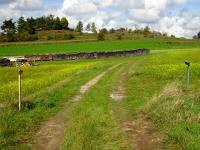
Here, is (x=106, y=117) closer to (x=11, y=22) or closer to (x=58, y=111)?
(x=58, y=111)

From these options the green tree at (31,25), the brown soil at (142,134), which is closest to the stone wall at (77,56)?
the brown soil at (142,134)

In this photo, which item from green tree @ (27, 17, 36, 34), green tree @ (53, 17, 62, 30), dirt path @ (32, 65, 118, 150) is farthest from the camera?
green tree @ (53, 17, 62, 30)

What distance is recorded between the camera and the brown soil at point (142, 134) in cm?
1076

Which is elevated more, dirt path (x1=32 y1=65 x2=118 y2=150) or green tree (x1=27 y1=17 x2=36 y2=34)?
green tree (x1=27 y1=17 x2=36 y2=34)

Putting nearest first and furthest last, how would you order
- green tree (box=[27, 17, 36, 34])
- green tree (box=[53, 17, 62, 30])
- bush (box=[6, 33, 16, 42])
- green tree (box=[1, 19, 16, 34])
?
bush (box=[6, 33, 16, 42]), green tree (box=[1, 19, 16, 34]), green tree (box=[27, 17, 36, 34]), green tree (box=[53, 17, 62, 30])

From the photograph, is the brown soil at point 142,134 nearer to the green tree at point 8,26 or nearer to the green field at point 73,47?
the green field at point 73,47

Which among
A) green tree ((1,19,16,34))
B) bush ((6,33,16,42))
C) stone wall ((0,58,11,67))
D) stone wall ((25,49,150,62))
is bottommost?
stone wall ((0,58,11,67))

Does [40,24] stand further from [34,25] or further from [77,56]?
[77,56]

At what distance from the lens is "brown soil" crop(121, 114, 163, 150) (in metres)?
10.8

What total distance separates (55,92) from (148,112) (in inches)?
279

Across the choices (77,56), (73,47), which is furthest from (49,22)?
(77,56)

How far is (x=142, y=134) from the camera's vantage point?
11.9 m

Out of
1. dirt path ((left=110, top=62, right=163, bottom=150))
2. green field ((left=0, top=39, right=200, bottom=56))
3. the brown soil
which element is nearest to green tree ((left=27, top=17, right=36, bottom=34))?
green field ((left=0, top=39, right=200, bottom=56))

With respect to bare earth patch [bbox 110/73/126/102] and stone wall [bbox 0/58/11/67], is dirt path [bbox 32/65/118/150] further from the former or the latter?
stone wall [bbox 0/58/11/67]
